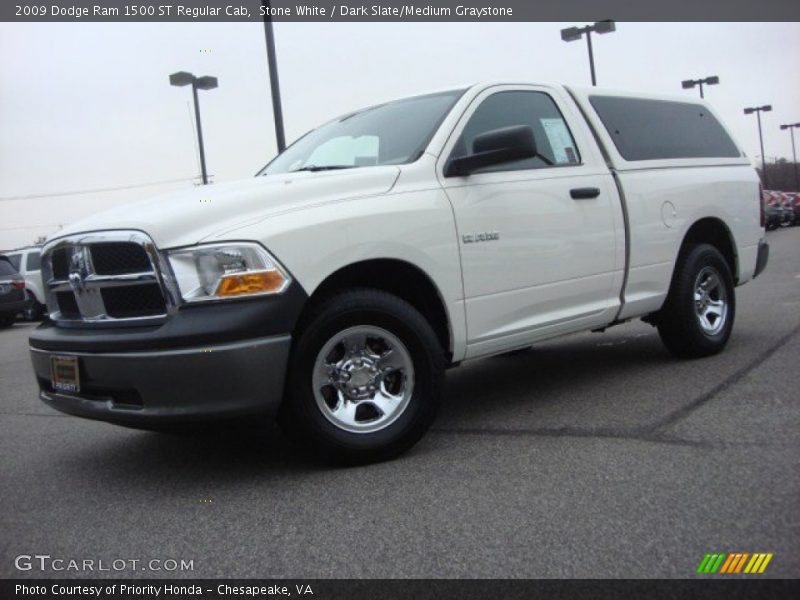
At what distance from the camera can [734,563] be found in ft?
8.21

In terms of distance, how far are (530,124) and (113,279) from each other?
2.68 metres

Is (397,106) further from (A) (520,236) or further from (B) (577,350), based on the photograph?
(B) (577,350)

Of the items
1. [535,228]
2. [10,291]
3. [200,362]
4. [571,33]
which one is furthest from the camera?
[571,33]

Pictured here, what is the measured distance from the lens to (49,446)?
186 inches

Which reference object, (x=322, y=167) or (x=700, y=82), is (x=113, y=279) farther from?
(x=700, y=82)

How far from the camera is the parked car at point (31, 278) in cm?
1817

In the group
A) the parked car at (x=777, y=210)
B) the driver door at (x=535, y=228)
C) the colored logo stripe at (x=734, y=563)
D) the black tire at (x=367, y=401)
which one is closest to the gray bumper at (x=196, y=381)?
the black tire at (x=367, y=401)

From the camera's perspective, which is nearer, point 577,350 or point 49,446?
point 49,446

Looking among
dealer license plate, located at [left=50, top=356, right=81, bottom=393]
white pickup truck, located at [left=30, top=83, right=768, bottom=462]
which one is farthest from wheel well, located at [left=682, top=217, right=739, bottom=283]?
dealer license plate, located at [left=50, top=356, right=81, bottom=393]

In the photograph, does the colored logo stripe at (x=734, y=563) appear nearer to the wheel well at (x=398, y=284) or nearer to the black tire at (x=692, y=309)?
the wheel well at (x=398, y=284)

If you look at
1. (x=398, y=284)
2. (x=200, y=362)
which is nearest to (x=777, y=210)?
(x=398, y=284)

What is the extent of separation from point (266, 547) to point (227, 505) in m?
0.55
